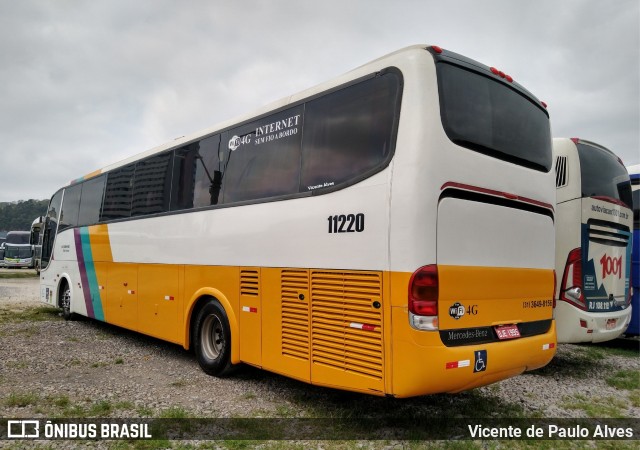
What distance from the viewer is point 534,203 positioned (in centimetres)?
520

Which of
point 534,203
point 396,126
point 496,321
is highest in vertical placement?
point 396,126

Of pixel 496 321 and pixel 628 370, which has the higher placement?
pixel 496 321

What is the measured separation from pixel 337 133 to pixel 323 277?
57.5 inches

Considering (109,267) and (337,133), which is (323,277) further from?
(109,267)

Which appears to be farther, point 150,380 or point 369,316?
point 150,380

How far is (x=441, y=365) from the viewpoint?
4.08 m

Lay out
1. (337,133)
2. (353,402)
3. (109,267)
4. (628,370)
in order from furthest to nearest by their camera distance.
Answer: (109,267) < (628,370) < (353,402) < (337,133)

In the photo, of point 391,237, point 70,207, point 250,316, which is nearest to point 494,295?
point 391,237

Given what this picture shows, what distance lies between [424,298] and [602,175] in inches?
193

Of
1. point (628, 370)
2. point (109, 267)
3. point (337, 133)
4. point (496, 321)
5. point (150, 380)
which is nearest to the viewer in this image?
point (496, 321)

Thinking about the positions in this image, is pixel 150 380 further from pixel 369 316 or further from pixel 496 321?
pixel 496 321

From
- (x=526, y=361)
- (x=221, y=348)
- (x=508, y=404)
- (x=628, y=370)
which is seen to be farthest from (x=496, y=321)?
(x=628, y=370)

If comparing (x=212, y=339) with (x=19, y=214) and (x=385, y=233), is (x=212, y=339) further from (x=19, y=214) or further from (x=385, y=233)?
(x=19, y=214)

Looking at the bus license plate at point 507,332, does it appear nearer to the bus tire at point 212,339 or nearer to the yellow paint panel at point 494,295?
the yellow paint panel at point 494,295
